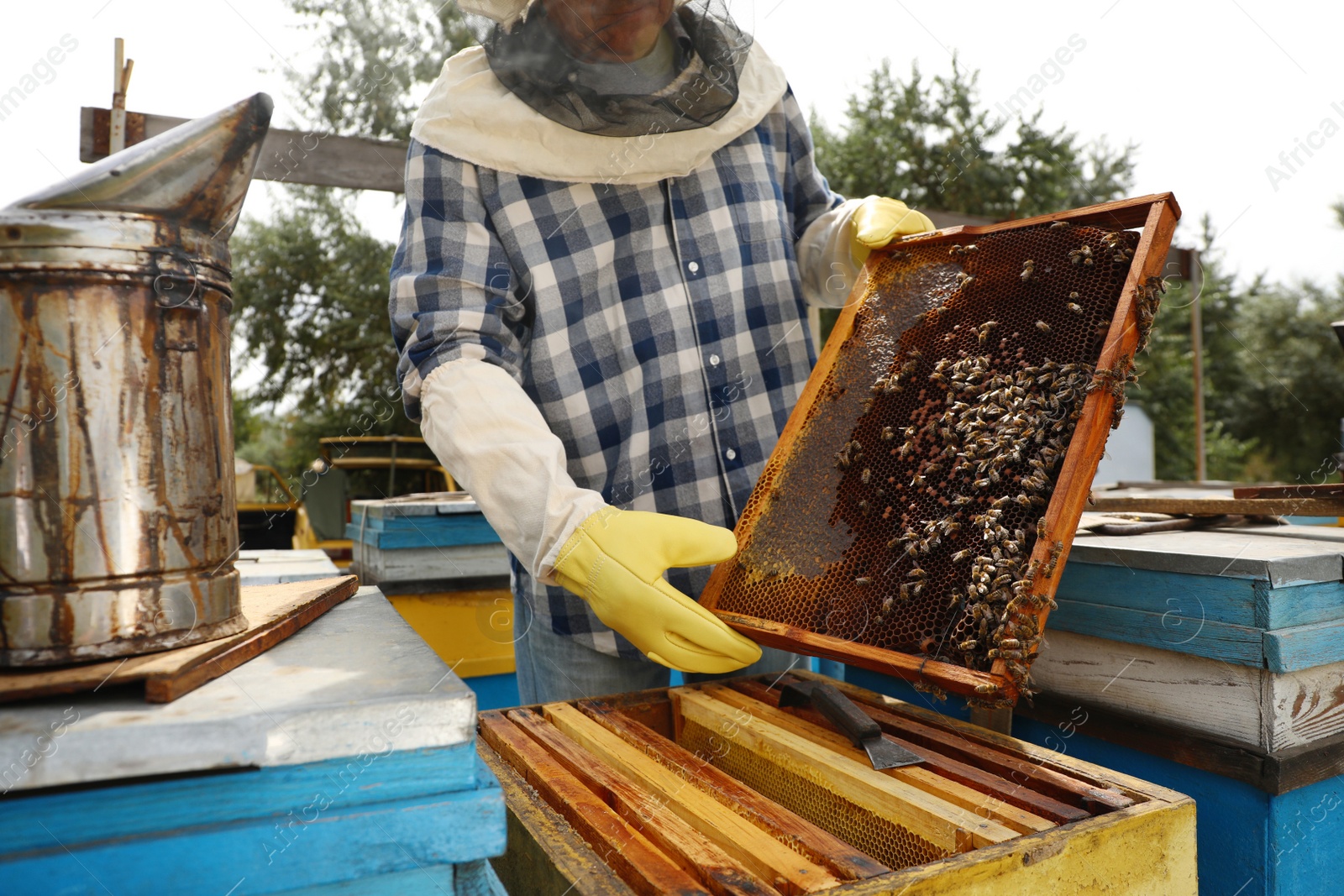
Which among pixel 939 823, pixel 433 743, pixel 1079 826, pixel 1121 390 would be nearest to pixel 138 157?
pixel 433 743

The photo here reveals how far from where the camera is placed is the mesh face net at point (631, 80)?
6.98ft

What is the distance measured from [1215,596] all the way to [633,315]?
157 cm

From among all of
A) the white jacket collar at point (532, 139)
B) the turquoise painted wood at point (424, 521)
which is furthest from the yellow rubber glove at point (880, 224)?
the turquoise painted wood at point (424, 521)

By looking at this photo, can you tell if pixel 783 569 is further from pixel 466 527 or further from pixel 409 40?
pixel 409 40

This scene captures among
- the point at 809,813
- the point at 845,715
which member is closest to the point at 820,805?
the point at 809,813

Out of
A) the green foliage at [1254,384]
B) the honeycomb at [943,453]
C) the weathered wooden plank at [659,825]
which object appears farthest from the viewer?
the green foliage at [1254,384]

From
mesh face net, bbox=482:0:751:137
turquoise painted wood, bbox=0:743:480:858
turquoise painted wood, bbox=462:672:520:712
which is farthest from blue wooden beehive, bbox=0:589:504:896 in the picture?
turquoise painted wood, bbox=462:672:520:712

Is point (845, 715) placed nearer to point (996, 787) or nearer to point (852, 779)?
point (852, 779)

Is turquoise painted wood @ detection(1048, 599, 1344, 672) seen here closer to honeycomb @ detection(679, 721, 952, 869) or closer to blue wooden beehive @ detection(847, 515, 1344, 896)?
blue wooden beehive @ detection(847, 515, 1344, 896)

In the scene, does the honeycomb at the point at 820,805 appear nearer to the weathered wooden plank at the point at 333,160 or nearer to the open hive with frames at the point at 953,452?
the open hive with frames at the point at 953,452

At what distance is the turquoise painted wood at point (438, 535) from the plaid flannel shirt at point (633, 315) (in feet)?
3.34

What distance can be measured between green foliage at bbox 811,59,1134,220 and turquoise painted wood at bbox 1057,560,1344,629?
58.9 feet

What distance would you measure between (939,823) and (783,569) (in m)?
0.77

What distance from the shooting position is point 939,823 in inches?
47.5
